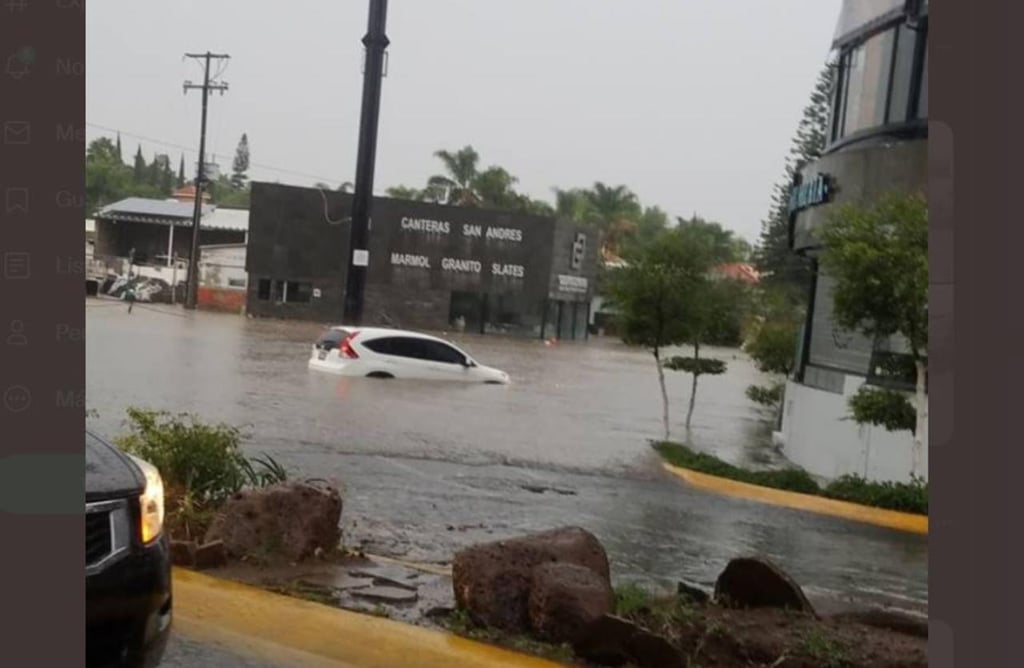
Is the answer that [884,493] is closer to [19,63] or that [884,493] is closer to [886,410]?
[886,410]

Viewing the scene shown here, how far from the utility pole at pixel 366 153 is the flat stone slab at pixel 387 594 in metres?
5.38

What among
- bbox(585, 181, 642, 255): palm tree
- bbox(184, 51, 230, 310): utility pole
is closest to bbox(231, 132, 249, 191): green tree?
bbox(184, 51, 230, 310): utility pole

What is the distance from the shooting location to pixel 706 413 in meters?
23.5

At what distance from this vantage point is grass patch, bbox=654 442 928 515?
1252cm

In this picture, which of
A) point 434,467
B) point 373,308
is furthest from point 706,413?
point 434,467

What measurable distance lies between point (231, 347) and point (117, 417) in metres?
9.16

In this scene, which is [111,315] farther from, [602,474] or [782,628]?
[782,628]

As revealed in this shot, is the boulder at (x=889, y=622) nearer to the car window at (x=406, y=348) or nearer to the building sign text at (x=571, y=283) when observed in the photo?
the car window at (x=406, y=348)

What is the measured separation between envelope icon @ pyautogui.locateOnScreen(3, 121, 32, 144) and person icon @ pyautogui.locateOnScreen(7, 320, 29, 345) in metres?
0.58

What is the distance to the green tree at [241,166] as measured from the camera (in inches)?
580

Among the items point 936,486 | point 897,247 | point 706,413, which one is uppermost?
point 897,247

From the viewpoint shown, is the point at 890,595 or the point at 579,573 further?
the point at 890,595

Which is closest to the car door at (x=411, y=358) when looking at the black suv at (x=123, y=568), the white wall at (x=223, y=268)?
the white wall at (x=223, y=268)

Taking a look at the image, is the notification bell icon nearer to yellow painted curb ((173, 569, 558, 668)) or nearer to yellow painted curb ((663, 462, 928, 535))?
yellow painted curb ((173, 569, 558, 668))
